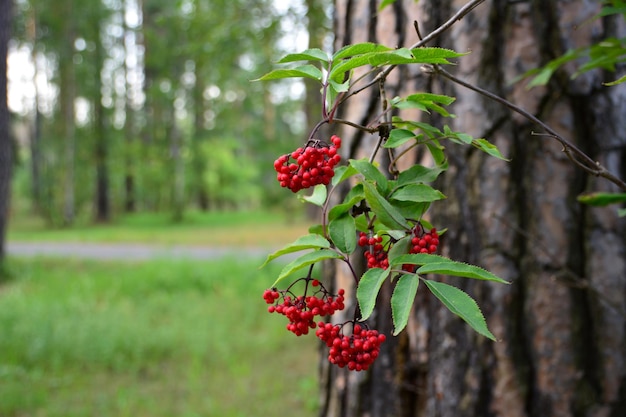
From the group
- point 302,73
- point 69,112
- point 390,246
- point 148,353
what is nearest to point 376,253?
point 390,246

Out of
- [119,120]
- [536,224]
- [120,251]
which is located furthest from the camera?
[119,120]

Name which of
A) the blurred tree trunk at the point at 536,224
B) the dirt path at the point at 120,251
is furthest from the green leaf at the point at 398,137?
the dirt path at the point at 120,251

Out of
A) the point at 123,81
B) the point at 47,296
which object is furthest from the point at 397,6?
the point at 123,81

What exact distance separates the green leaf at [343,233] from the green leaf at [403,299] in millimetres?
72

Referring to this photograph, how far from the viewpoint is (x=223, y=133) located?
2172cm

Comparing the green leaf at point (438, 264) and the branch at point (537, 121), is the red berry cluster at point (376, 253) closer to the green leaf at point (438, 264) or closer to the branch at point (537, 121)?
the green leaf at point (438, 264)

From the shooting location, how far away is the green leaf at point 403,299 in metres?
0.60

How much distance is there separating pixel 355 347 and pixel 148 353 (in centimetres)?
431

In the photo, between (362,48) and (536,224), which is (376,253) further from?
(536,224)

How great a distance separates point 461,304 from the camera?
0.62m

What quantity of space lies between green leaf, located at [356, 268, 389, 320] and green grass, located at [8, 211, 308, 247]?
35.2 feet

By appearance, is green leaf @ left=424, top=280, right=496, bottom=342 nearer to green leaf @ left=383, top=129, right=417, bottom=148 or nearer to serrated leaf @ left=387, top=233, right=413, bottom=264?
serrated leaf @ left=387, top=233, right=413, bottom=264

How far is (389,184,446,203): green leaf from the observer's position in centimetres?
69

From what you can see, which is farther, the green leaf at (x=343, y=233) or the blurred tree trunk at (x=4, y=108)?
the blurred tree trunk at (x=4, y=108)
